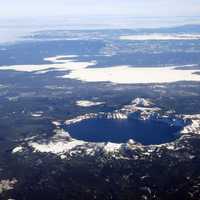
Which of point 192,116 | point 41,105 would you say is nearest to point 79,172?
point 192,116

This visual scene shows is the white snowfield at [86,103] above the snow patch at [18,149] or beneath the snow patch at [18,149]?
beneath

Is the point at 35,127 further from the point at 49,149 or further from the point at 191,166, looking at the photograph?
the point at 191,166

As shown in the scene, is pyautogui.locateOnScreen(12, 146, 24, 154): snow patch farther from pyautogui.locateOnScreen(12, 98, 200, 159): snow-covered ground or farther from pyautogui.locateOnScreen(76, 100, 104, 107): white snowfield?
pyautogui.locateOnScreen(76, 100, 104, 107): white snowfield

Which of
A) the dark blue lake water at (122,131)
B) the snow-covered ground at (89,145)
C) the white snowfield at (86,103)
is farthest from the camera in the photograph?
the white snowfield at (86,103)

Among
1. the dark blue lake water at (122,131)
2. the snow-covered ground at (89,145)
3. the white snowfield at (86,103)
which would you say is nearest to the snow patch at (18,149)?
the snow-covered ground at (89,145)

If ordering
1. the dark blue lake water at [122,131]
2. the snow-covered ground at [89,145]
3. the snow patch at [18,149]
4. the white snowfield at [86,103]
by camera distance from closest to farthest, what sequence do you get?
the snow-covered ground at [89,145]
the snow patch at [18,149]
the dark blue lake water at [122,131]
the white snowfield at [86,103]

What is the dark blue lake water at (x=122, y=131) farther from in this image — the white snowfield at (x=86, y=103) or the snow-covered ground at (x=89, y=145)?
the white snowfield at (x=86, y=103)

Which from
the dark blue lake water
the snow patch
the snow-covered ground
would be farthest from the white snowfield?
the snow patch

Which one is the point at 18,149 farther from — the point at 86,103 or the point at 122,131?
the point at 86,103
